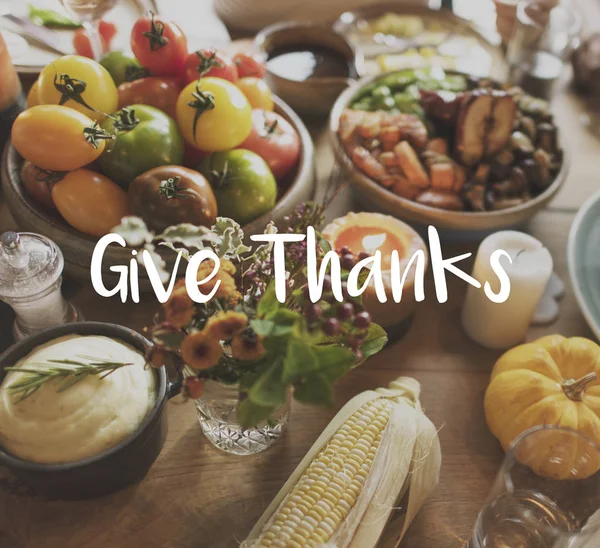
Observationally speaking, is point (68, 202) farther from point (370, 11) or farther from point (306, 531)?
point (370, 11)

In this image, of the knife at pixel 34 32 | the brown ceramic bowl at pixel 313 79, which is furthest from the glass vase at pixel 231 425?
the knife at pixel 34 32

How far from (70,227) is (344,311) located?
0.52 m

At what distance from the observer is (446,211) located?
101 centimetres

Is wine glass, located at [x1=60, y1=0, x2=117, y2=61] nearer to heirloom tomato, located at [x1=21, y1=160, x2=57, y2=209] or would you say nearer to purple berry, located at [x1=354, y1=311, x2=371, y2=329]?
heirloom tomato, located at [x1=21, y1=160, x2=57, y2=209]

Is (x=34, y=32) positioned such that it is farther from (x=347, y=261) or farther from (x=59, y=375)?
(x=347, y=261)

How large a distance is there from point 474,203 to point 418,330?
0.24 m

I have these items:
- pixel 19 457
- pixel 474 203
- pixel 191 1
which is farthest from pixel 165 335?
pixel 191 1

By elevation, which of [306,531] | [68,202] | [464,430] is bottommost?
[464,430]

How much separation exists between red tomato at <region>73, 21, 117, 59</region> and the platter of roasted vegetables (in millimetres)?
164

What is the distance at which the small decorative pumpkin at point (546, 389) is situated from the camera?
31.0 inches

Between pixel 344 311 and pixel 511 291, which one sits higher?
pixel 344 311

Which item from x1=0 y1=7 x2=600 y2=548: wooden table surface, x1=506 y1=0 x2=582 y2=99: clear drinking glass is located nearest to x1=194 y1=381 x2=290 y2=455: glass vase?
x1=0 y1=7 x2=600 y2=548: wooden table surface

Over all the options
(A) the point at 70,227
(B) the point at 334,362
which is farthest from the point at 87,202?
(B) the point at 334,362

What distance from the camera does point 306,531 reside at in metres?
0.64
